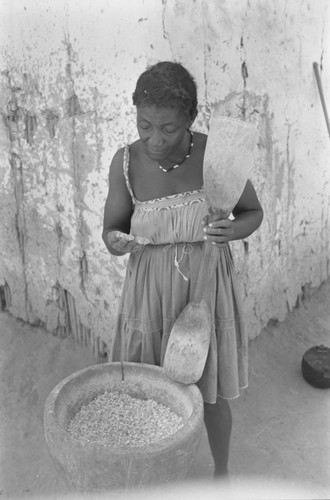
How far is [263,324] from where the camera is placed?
12.1 feet

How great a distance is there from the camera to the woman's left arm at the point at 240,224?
1890mm

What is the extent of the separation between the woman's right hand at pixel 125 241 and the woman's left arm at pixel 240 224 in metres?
0.22

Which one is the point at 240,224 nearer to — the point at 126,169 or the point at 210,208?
the point at 210,208

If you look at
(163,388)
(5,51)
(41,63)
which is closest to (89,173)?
(41,63)

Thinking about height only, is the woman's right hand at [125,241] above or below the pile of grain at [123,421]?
above

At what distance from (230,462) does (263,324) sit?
1.03m

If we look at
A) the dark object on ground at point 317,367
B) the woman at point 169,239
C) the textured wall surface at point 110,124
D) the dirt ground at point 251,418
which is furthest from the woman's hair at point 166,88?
the dark object on ground at point 317,367

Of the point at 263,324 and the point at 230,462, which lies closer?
the point at 230,462

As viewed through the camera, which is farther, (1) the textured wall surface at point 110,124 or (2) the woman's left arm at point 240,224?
(1) the textured wall surface at point 110,124

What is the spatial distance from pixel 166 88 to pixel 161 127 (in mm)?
121

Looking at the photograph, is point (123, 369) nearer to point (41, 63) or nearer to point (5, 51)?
point (41, 63)

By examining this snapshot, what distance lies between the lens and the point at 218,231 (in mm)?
1883

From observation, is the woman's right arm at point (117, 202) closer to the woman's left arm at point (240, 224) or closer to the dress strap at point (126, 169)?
the dress strap at point (126, 169)

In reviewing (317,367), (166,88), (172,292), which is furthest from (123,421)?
(317,367)
